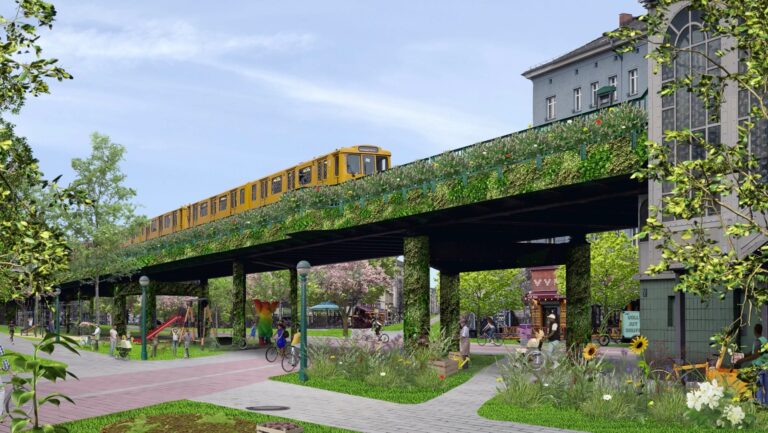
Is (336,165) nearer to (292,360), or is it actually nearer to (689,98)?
(292,360)

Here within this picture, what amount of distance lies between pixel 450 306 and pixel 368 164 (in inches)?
293

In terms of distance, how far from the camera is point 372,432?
48.1 ft

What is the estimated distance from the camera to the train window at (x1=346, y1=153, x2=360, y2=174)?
36.4 meters

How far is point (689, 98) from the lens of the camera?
19.3 meters

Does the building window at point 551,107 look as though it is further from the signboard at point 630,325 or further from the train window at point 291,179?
the train window at point 291,179

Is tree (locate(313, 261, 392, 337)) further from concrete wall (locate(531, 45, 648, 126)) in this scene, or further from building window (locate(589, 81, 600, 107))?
building window (locate(589, 81, 600, 107))

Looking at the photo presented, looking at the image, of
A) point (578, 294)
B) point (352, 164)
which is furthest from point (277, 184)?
point (578, 294)

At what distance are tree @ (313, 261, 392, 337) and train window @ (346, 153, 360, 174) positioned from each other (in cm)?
4502

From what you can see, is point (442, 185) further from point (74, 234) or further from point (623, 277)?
point (74, 234)

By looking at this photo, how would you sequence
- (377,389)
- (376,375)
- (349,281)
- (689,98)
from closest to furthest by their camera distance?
1. (689,98)
2. (377,389)
3. (376,375)
4. (349,281)

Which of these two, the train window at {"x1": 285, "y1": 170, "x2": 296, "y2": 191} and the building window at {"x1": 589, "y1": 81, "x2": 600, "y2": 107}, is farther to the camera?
the building window at {"x1": 589, "y1": 81, "x2": 600, "y2": 107}

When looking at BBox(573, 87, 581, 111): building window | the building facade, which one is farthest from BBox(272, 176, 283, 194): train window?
BBox(573, 87, 581, 111): building window

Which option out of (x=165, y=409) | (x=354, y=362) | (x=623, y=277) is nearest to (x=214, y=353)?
(x=354, y=362)

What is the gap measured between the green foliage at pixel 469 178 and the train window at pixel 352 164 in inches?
145
